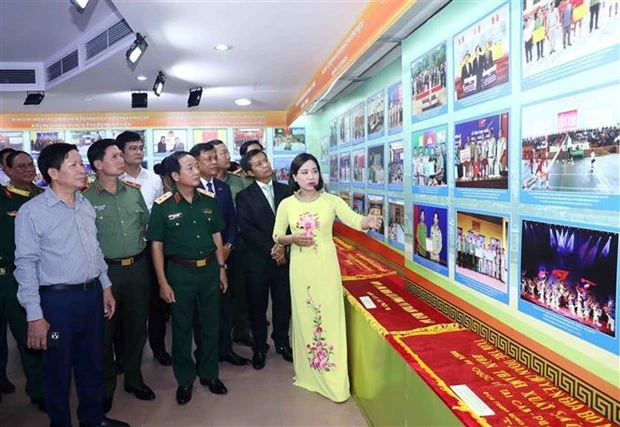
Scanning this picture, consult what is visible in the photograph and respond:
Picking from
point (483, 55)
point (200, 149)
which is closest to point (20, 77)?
point (200, 149)

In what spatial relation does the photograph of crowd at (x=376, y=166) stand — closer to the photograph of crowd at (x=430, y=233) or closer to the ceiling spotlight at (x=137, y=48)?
the photograph of crowd at (x=430, y=233)

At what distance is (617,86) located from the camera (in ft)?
4.33

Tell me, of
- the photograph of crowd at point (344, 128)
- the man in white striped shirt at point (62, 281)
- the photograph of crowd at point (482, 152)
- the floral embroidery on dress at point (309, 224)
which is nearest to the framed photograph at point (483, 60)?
the photograph of crowd at point (482, 152)

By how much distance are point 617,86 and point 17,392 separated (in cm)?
370

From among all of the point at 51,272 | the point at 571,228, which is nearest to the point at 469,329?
the point at 571,228

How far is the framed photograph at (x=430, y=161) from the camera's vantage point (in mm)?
2449

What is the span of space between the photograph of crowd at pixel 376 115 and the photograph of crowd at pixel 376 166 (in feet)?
0.40

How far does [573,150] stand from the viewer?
59.2 inches

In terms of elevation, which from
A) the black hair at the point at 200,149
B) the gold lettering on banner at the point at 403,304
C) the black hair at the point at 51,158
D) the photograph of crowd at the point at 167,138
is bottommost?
the gold lettering on banner at the point at 403,304

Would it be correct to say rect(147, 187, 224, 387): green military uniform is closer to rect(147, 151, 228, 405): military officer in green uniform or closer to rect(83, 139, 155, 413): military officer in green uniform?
rect(147, 151, 228, 405): military officer in green uniform

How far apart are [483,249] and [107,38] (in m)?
3.84

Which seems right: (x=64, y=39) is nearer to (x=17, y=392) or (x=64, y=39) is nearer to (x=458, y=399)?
(x=17, y=392)

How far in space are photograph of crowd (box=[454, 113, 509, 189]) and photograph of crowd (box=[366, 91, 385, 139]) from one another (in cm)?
157

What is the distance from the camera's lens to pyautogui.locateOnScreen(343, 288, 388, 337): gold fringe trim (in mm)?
2324
